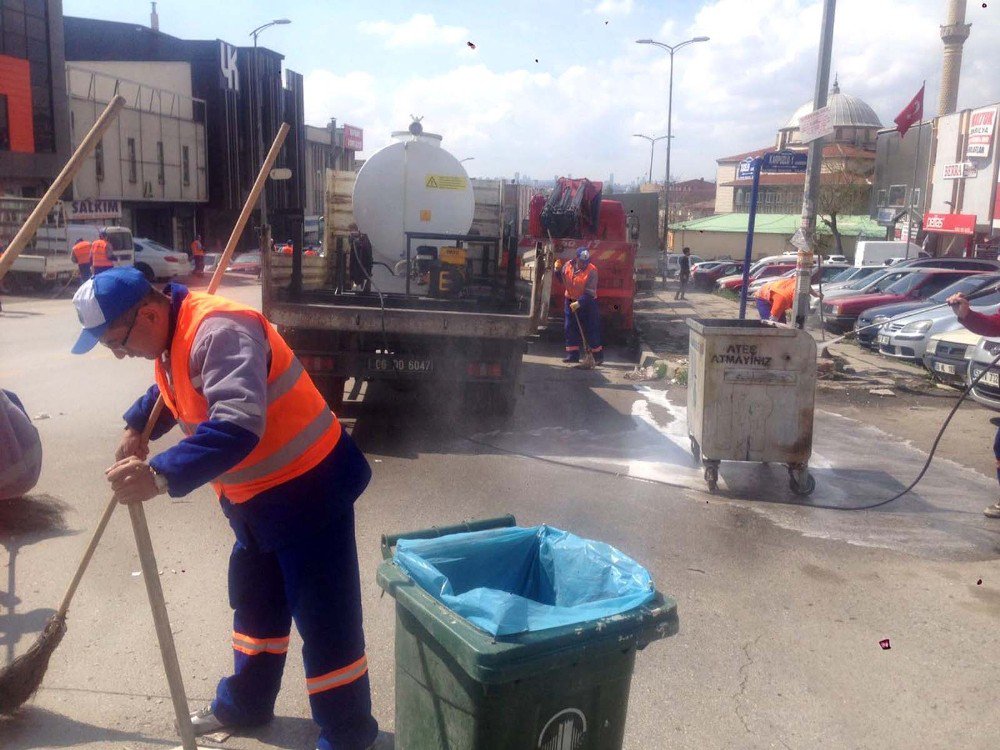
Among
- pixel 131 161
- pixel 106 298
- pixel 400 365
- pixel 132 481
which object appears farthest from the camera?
pixel 131 161

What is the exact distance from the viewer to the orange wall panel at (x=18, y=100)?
29375 millimetres

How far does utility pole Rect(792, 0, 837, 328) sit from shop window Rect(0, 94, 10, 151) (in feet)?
88.1

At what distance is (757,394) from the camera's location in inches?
264

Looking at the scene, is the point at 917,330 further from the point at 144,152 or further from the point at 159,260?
the point at 144,152

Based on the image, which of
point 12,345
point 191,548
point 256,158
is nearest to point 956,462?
point 191,548

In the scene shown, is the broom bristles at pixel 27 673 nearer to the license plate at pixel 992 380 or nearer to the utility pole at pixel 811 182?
the license plate at pixel 992 380

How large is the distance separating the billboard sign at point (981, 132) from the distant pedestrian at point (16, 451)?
3258 centimetres

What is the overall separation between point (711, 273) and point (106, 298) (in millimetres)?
36400

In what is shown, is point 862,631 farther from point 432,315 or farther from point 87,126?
point 87,126

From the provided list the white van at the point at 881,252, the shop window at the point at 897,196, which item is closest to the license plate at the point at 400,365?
the white van at the point at 881,252

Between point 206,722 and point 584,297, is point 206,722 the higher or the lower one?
the lower one

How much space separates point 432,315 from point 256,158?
4087cm

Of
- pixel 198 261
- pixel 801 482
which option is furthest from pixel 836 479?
pixel 198 261

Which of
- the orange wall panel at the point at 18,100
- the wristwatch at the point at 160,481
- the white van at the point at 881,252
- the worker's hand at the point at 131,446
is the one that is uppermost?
the orange wall panel at the point at 18,100
